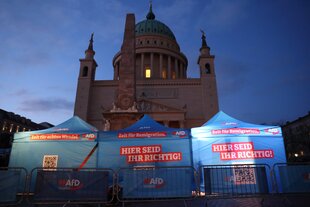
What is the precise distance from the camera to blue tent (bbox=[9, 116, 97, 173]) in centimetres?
989

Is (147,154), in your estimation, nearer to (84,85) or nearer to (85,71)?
(84,85)

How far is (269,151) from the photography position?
9.51 m

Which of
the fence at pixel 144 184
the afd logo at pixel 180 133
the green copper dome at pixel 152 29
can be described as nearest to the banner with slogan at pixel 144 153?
the afd logo at pixel 180 133

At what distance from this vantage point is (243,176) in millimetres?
7285

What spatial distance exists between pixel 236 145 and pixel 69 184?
691 cm

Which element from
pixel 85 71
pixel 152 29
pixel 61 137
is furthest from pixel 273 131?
pixel 152 29

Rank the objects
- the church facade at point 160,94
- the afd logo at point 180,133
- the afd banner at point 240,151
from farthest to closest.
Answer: the church facade at point 160,94 → the afd logo at point 180,133 → the afd banner at point 240,151

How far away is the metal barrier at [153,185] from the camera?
6754 mm

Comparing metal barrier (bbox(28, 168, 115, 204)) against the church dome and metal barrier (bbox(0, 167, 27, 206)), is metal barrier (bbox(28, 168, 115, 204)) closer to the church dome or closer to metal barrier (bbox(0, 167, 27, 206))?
metal barrier (bbox(0, 167, 27, 206))

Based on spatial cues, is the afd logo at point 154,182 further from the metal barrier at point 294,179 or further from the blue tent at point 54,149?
the metal barrier at point 294,179

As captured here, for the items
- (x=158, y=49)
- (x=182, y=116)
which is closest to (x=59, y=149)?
(x=182, y=116)

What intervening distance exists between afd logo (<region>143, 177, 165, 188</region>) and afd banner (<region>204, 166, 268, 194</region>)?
1440 mm

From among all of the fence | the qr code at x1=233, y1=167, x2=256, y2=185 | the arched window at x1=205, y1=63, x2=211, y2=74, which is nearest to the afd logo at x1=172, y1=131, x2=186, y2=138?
the fence

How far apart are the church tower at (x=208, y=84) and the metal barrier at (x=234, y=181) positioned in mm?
37123
